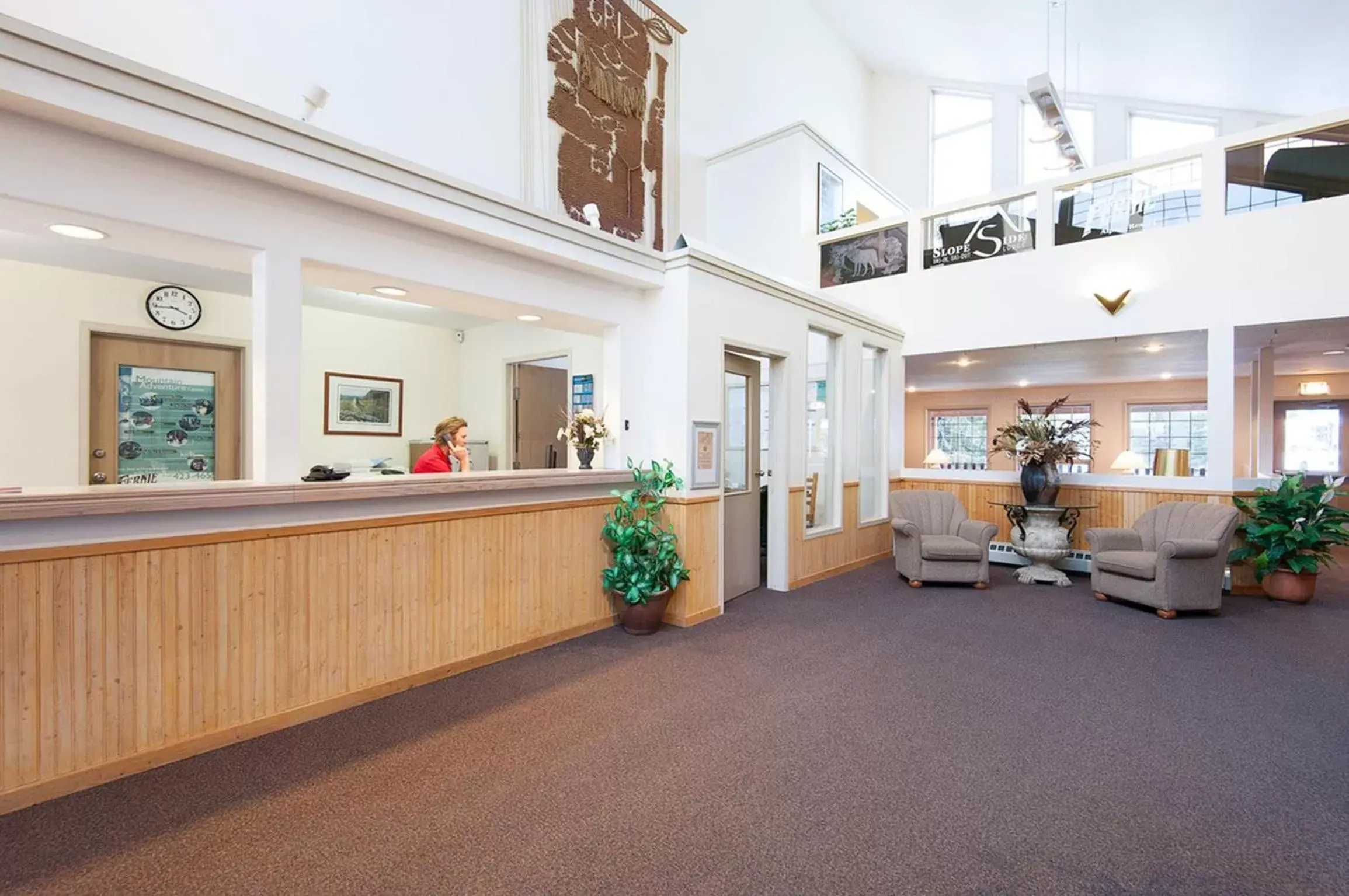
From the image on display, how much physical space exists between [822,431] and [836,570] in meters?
1.38

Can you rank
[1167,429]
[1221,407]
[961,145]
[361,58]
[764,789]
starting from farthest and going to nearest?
[961,145] → [1167,429] → [1221,407] → [361,58] → [764,789]

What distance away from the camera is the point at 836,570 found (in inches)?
237

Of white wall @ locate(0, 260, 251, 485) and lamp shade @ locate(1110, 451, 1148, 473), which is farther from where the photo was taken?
lamp shade @ locate(1110, 451, 1148, 473)

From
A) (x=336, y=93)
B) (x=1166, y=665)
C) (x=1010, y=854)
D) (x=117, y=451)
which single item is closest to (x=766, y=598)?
(x=1166, y=665)

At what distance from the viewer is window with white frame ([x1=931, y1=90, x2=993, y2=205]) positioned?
10.6m

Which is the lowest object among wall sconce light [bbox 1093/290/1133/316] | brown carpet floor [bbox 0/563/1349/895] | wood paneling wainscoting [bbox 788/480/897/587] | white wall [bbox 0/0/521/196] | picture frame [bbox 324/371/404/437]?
brown carpet floor [bbox 0/563/1349/895]

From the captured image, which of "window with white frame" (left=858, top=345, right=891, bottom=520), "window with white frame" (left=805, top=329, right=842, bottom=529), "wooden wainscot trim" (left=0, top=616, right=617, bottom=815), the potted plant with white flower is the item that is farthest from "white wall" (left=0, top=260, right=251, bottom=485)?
"window with white frame" (left=858, top=345, right=891, bottom=520)

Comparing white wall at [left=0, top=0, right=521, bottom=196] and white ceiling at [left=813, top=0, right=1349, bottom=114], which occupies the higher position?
white ceiling at [left=813, top=0, right=1349, bottom=114]

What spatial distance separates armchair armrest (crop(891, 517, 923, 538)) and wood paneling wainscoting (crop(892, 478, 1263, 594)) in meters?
0.74

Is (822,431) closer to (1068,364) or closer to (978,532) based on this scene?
(978,532)

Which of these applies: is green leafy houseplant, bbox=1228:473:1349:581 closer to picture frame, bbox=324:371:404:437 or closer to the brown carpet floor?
the brown carpet floor

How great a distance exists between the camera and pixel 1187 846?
196cm

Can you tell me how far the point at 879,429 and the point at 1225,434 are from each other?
294 centimetres

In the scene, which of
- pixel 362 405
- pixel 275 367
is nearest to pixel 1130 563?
pixel 275 367
